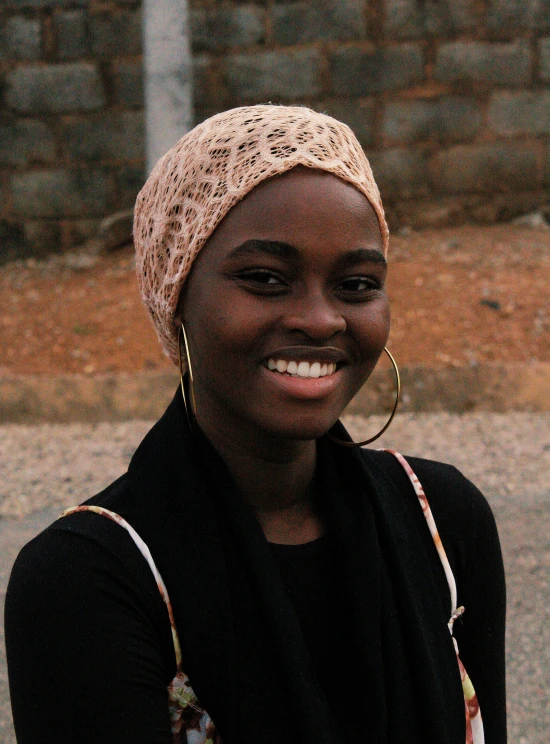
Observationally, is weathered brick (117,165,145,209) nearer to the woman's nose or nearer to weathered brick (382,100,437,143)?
weathered brick (382,100,437,143)

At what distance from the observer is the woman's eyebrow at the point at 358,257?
1513 millimetres

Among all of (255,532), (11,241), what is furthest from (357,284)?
(11,241)

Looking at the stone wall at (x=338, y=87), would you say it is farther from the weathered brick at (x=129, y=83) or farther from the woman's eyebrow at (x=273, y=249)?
the woman's eyebrow at (x=273, y=249)

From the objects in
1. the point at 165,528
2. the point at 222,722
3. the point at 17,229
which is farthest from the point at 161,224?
the point at 17,229

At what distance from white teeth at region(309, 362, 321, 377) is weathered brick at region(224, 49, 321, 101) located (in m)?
6.61

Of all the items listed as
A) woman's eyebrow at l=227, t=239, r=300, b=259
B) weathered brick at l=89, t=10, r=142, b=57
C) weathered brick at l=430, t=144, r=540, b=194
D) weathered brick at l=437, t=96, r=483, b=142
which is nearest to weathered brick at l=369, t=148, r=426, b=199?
weathered brick at l=430, t=144, r=540, b=194

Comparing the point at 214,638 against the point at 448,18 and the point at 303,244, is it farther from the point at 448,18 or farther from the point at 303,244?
the point at 448,18

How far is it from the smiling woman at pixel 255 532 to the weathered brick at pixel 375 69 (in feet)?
20.8

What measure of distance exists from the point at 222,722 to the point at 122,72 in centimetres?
716

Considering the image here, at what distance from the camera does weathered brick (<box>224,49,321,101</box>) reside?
763 centimetres

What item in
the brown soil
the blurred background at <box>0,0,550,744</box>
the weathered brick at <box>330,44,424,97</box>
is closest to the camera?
the brown soil

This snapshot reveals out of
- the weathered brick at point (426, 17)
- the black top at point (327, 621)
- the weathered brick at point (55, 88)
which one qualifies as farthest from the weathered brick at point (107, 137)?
the black top at point (327, 621)

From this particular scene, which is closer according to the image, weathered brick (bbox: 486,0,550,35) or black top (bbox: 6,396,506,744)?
black top (bbox: 6,396,506,744)

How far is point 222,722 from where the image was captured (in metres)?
1.42
